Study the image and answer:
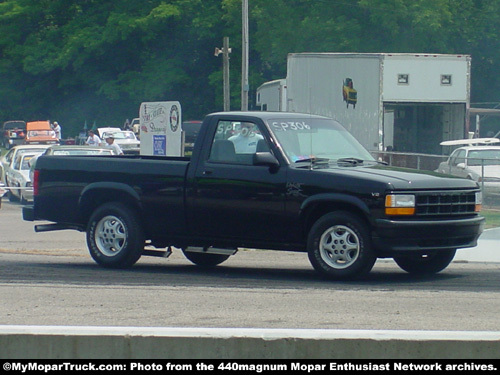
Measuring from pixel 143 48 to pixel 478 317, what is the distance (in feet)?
201

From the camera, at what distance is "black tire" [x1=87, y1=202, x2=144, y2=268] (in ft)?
35.7

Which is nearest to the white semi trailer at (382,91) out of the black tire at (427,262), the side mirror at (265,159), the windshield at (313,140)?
the windshield at (313,140)

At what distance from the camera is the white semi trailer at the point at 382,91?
27766 mm

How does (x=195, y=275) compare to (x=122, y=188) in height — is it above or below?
below

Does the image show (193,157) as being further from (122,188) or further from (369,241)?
(369,241)

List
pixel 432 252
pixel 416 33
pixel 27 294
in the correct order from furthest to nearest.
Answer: pixel 416 33 < pixel 432 252 < pixel 27 294

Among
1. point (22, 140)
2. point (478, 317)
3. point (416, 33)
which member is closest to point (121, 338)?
point (478, 317)

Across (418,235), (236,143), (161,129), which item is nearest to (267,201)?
(236,143)

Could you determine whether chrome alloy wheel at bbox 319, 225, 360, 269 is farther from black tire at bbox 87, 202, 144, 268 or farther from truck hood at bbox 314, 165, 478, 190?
black tire at bbox 87, 202, 144, 268

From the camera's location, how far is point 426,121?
30.9 m

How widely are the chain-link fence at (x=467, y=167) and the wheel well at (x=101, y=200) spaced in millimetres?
11800

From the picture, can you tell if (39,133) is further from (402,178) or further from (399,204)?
(399,204)

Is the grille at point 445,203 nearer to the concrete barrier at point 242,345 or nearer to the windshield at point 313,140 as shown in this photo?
the windshield at point 313,140

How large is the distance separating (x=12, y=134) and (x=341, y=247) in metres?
55.7
